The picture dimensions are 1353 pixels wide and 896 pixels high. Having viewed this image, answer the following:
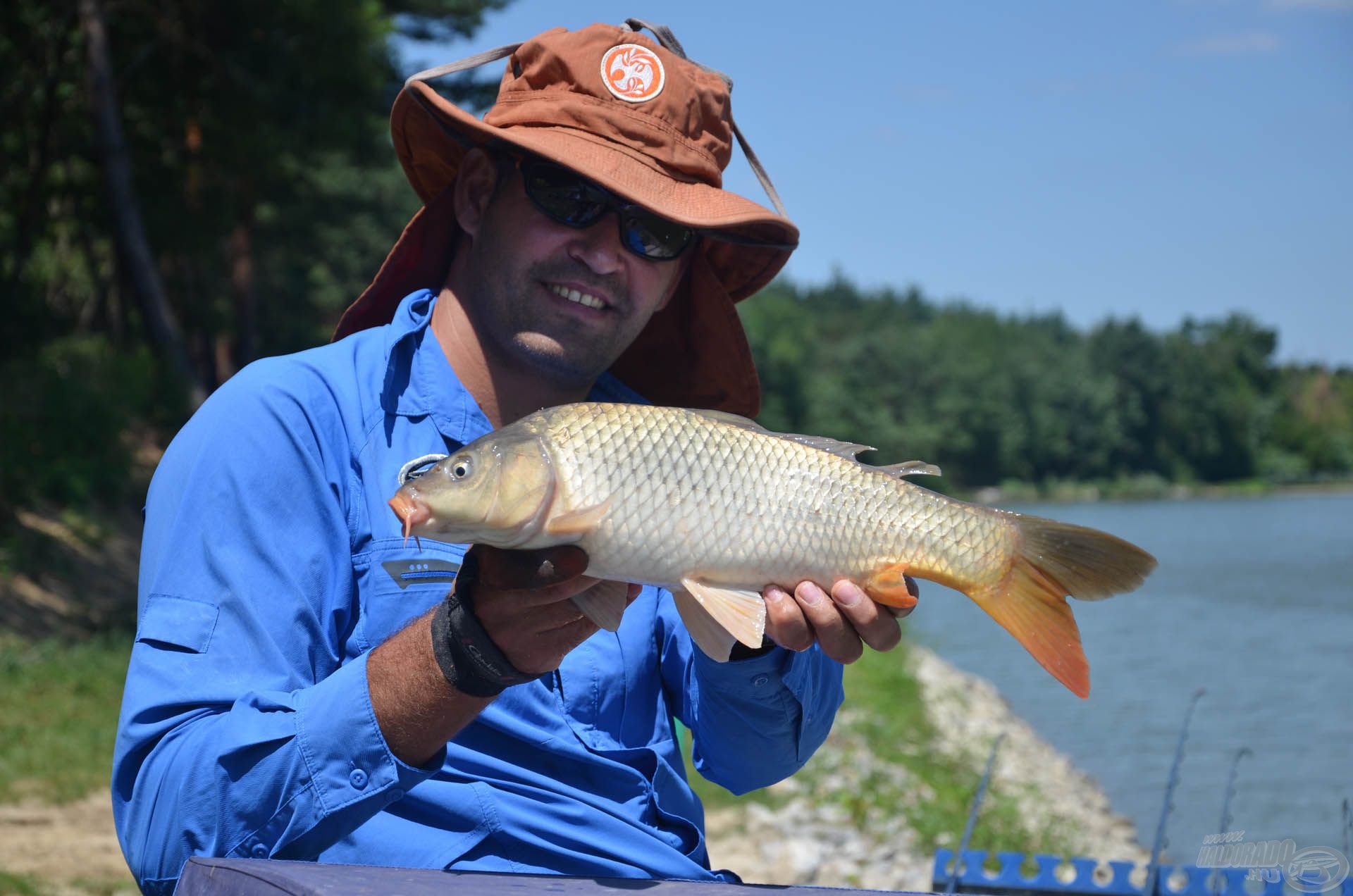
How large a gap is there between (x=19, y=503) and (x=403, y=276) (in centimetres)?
879

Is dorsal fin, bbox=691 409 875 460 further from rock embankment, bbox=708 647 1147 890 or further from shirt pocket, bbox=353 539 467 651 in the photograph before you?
rock embankment, bbox=708 647 1147 890

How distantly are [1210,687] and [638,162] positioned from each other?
1533 centimetres

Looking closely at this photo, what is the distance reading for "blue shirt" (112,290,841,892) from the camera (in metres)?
1.82

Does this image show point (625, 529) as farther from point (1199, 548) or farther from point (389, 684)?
point (1199, 548)

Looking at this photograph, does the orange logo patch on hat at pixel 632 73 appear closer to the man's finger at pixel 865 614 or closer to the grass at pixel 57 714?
the man's finger at pixel 865 614

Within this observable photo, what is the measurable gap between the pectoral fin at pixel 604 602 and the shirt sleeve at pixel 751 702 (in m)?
0.48

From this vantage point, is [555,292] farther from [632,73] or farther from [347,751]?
[347,751]

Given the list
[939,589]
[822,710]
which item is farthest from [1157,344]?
[822,710]

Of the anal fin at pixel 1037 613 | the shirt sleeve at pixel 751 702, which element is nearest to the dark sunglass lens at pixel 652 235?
the shirt sleeve at pixel 751 702

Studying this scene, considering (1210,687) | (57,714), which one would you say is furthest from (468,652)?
(1210,687)

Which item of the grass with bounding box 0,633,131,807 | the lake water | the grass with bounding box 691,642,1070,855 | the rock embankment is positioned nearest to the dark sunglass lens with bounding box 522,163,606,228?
the rock embankment

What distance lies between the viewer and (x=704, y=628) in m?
2.04

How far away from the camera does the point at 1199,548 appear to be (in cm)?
3412

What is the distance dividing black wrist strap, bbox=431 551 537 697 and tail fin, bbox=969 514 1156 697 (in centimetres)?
86
